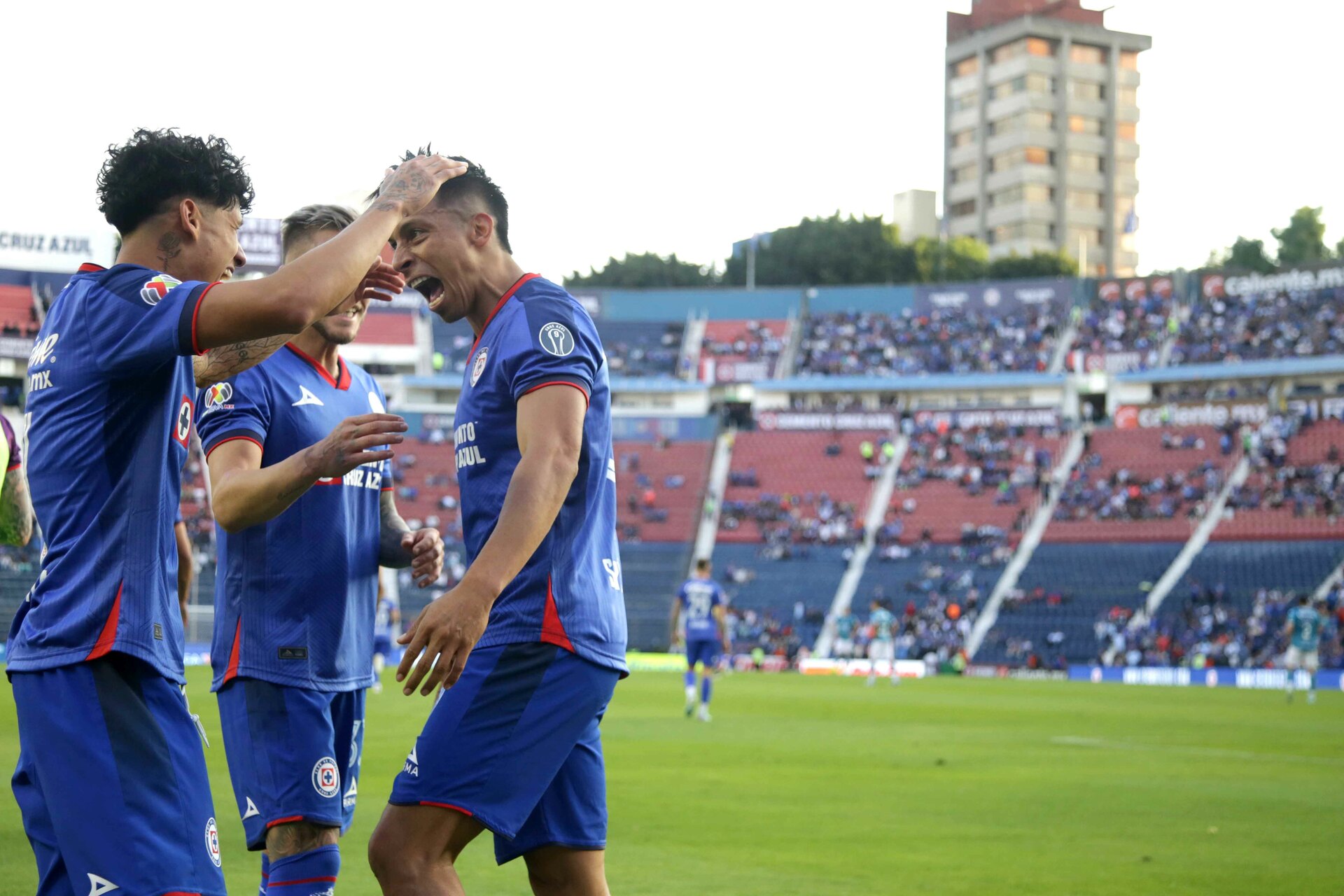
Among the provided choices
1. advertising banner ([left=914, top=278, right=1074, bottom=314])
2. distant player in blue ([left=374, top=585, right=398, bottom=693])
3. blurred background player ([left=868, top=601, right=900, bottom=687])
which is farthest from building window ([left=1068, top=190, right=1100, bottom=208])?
distant player in blue ([left=374, top=585, right=398, bottom=693])

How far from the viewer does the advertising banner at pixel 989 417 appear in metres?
61.2

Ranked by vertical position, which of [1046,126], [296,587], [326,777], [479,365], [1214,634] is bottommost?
[1214,634]

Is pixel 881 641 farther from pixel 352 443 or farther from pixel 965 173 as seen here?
pixel 965 173

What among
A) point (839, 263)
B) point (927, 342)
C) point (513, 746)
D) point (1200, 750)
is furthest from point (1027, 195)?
point (513, 746)

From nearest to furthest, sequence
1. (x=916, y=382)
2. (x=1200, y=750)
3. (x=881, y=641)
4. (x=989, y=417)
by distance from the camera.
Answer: (x=1200, y=750) < (x=881, y=641) < (x=989, y=417) < (x=916, y=382)

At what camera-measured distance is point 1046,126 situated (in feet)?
375

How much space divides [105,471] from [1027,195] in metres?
115

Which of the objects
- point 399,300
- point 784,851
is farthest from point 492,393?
point 399,300

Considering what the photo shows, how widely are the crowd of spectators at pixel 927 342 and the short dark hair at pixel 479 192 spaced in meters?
62.4

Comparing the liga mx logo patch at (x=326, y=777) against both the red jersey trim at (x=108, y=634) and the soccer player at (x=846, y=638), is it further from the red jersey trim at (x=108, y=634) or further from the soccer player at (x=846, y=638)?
the soccer player at (x=846, y=638)

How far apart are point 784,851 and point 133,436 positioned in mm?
6609

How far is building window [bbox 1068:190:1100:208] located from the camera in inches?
4550

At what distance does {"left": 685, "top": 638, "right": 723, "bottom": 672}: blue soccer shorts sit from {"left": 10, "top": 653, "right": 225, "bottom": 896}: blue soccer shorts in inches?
760

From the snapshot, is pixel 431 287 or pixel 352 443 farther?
pixel 431 287
